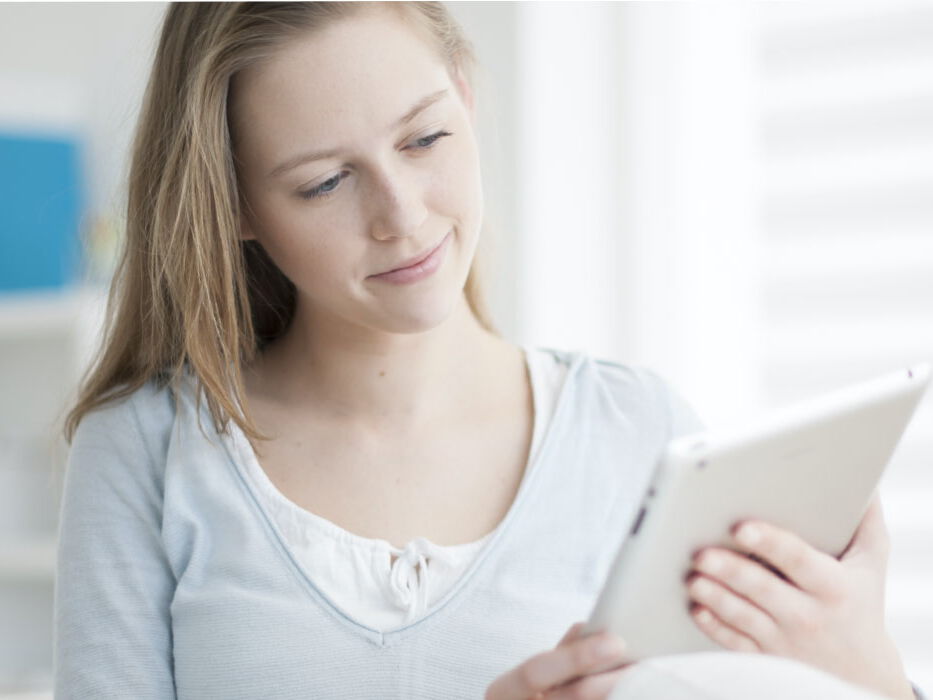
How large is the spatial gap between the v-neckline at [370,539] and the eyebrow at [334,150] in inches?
11.2

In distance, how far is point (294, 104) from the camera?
1054mm

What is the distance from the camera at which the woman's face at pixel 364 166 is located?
104 cm

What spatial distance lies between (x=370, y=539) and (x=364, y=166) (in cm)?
37

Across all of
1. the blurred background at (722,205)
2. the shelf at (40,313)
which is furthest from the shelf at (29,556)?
the shelf at (40,313)

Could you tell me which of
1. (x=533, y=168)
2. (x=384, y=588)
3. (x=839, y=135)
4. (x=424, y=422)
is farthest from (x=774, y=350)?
(x=384, y=588)

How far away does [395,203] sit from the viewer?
1.05 m

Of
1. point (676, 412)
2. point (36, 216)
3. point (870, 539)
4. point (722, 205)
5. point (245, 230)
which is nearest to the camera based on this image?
point (870, 539)

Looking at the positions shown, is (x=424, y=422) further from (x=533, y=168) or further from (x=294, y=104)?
(x=533, y=168)

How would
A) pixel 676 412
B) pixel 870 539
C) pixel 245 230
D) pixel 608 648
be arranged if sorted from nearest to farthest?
pixel 608 648 → pixel 870 539 → pixel 245 230 → pixel 676 412

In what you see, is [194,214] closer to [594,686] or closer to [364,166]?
[364,166]

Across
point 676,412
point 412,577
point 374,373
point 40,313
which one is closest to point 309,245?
point 374,373

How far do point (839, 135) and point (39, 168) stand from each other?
2.05m

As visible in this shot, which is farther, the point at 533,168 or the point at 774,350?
the point at 533,168

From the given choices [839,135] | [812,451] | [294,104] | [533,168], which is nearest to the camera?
[812,451]
